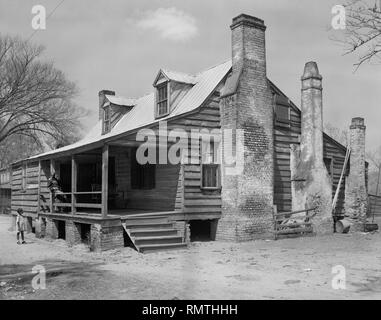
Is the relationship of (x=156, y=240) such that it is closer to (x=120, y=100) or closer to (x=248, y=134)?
(x=248, y=134)

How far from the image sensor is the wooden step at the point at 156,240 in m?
13.6

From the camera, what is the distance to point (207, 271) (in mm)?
10219

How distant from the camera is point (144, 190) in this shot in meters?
18.3

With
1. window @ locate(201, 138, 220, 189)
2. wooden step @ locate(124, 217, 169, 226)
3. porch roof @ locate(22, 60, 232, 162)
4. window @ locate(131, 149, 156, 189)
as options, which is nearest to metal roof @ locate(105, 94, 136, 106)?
porch roof @ locate(22, 60, 232, 162)

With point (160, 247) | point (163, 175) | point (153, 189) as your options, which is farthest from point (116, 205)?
point (160, 247)

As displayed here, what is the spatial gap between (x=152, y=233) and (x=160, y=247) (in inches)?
26.9

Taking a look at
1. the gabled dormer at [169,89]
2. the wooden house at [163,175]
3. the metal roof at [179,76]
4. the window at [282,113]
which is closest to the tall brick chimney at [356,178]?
the wooden house at [163,175]

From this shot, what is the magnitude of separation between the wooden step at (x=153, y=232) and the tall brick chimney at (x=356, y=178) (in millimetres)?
8849

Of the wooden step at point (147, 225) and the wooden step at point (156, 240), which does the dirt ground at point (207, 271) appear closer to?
the wooden step at point (156, 240)

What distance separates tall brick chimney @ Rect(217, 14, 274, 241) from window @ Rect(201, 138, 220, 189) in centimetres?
29

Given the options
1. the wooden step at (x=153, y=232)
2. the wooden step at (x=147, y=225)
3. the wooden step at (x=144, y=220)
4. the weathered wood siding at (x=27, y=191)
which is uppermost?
the weathered wood siding at (x=27, y=191)

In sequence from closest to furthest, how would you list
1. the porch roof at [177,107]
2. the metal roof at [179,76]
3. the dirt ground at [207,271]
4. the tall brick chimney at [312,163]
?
1. the dirt ground at [207,271]
2. the porch roof at [177,107]
3. the tall brick chimney at [312,163]
4. the metal roof at [179,76]

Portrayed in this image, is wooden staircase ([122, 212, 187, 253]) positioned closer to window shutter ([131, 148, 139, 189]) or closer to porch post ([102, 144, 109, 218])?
porch post ([102, 144, 109, 218])
